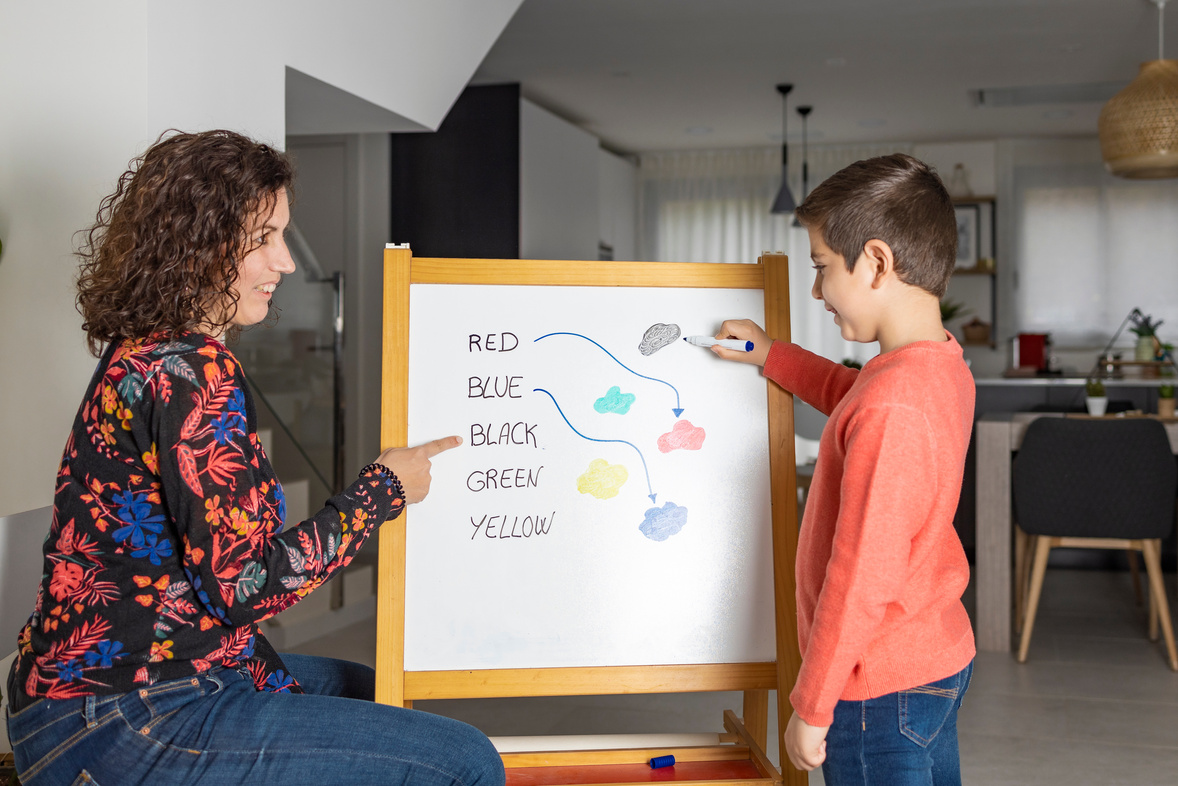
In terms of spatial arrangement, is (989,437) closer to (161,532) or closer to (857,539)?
(857,539)

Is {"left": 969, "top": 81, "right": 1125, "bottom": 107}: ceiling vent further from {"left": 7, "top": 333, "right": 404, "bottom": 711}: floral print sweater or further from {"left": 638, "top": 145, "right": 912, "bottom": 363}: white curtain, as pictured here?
{"left": 7, "top": 333, "right": 404, "bottom": 711}: floral print sweater

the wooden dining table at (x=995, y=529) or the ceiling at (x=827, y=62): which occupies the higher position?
the ceiling at (x=827, y=62)

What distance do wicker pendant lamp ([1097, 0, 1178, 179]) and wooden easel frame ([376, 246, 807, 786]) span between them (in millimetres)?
2680

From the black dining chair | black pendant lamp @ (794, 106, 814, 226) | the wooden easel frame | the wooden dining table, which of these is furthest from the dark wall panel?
the wooden easel frame

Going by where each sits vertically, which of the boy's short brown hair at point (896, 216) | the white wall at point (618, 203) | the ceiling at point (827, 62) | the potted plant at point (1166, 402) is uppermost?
the ceiling at point (827, 62)

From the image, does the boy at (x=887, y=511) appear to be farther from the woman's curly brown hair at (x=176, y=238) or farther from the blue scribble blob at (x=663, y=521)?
the woman's curly brown hair at (x=176, y=238)

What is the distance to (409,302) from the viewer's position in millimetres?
1475

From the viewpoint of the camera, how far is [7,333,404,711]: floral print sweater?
103cm

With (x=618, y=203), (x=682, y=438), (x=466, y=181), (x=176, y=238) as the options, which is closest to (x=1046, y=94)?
(x=618, y=203)

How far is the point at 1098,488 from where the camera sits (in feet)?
10.3

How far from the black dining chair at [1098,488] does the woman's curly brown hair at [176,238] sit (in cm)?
285

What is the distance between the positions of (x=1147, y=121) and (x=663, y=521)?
119 inches

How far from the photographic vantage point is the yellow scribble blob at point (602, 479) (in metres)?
1.49

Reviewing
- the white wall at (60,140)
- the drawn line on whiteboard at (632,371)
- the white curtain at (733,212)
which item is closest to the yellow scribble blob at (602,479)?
the drawn line on whiteboard at (632,371)
